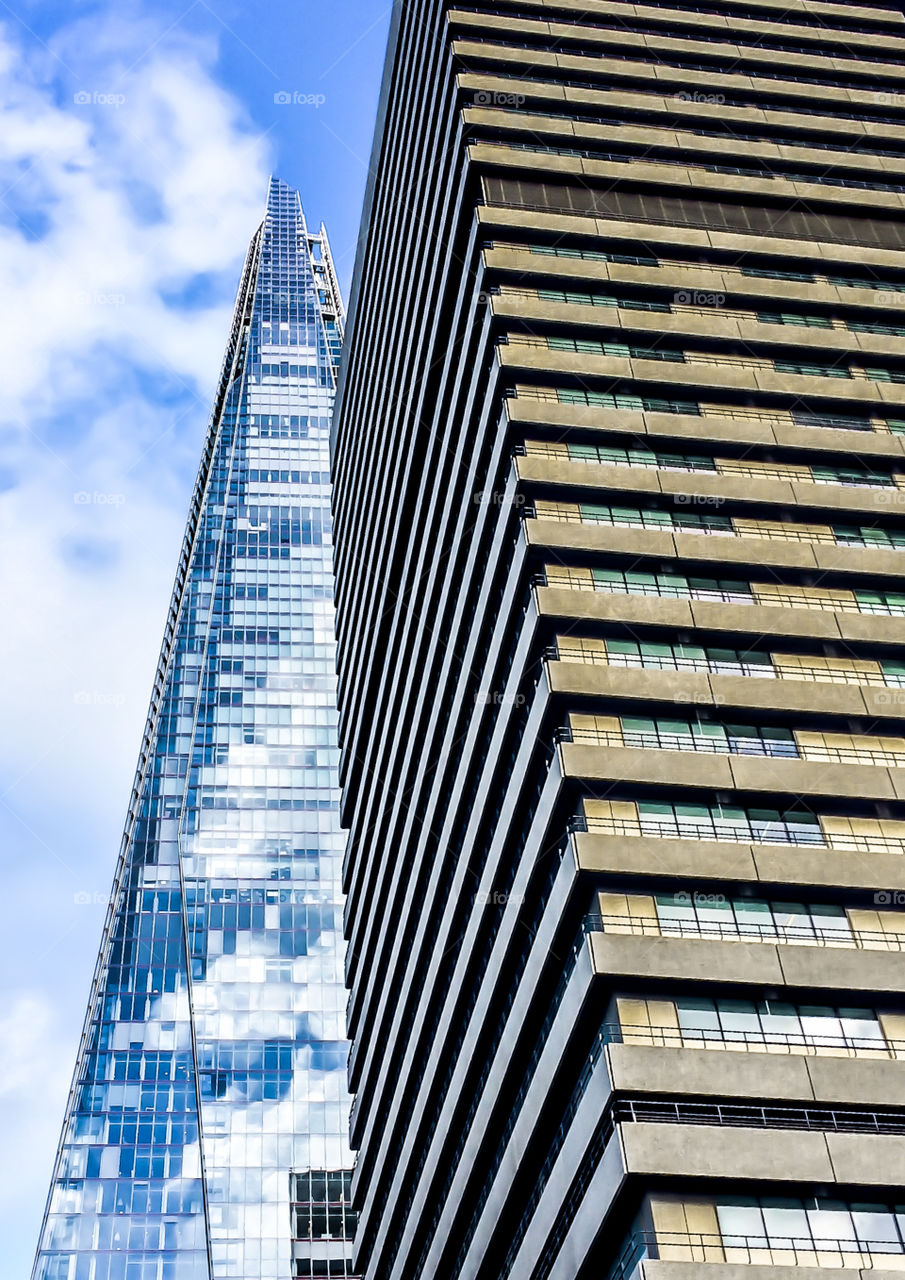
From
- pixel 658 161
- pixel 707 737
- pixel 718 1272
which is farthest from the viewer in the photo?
pixel 658 161

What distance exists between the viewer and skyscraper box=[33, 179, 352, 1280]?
118 metres

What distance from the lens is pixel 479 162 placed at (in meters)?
58.4

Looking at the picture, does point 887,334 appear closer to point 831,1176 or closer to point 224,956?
point 831,1176

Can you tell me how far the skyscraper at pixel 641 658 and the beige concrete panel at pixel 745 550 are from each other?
12 cm

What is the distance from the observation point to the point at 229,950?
434 feet

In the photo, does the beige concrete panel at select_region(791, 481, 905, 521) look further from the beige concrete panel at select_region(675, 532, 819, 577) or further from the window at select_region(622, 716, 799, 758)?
the window at select_region(622, 716, 799, 758)

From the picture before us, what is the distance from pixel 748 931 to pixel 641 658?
9.53 meters

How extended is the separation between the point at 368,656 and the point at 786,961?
1987 inches

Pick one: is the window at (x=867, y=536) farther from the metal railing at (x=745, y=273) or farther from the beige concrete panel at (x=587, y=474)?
the metal railing at (x=745, y=273)

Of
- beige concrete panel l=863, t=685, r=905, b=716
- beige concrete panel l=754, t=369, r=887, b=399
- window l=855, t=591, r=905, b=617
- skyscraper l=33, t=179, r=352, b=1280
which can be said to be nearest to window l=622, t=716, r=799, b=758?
→ beige concrete panel l=863, t=685, r=905, b=716

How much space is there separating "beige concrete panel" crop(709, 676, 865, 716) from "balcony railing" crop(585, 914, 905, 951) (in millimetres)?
6956

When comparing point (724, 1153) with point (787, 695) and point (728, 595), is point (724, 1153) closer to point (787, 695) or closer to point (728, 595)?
point (787, 695)

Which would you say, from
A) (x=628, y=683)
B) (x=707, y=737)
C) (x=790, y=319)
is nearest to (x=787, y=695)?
(x=707, y=737)

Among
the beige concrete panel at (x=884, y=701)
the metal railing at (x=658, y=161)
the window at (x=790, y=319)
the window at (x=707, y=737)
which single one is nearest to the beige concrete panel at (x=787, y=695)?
the beige concrete panel at (x=884, y=701)
